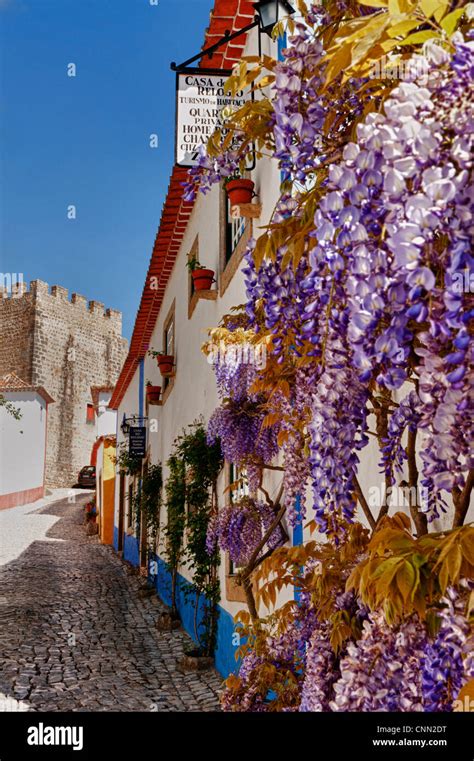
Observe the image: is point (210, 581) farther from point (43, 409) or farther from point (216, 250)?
point (43, 409)

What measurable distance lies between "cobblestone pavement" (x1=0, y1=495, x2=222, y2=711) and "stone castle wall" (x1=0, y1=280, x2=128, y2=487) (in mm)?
25800

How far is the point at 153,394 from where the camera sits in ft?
44.6

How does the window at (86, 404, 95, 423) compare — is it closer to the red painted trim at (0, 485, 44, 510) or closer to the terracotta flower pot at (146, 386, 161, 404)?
the red painted trim at (0, 485, 44, 510)

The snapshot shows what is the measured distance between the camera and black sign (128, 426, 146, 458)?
1573 centimetres

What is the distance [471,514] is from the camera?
223 centimetres

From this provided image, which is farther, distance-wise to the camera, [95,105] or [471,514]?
[95,105]

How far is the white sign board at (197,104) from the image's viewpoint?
557 centimetres

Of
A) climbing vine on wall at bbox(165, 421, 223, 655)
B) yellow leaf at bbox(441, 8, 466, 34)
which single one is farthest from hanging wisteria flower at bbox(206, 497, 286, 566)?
yellow leaf at bbox(441, 8, 466, 34)

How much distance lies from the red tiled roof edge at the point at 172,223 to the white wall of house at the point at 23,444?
33.3 feet

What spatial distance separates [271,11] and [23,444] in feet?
98.1
